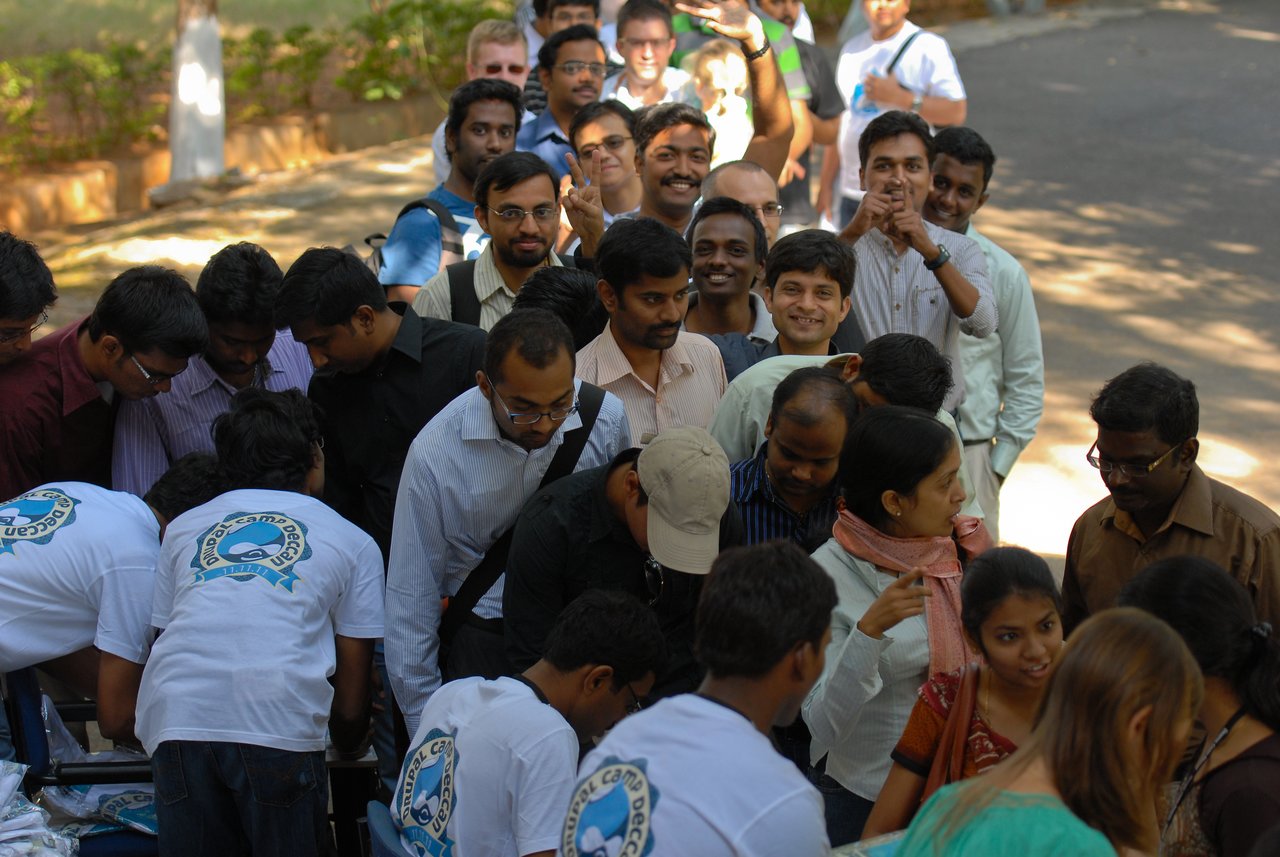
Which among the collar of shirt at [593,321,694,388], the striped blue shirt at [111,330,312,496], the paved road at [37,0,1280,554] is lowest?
the paved road at [37,0,1280,554]

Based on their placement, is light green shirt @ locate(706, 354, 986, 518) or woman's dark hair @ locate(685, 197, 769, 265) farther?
woman's dark hair @ locate(685, 197, 769, 265)

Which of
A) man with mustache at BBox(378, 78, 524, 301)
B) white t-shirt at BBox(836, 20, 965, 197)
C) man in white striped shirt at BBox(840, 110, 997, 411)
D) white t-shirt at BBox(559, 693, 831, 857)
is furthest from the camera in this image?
white t-shirt at BBox(836, 20, 965, 197)

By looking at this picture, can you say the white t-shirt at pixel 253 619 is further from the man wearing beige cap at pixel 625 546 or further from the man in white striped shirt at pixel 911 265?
the man in white striped shirt at pixel 911 265

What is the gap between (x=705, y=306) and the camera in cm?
470

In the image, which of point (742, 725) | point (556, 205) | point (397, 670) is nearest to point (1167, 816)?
point (742, 725)

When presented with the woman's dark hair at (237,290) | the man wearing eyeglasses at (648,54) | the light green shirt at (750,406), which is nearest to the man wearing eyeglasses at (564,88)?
the man wearing eyeglasses at (648,54)

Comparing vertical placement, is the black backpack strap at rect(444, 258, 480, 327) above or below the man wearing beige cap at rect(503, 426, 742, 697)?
above

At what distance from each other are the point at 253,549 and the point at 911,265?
8.68ft

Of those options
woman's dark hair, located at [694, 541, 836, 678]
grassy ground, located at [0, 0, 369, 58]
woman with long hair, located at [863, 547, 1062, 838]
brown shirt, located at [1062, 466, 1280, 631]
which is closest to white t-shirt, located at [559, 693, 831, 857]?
woman's dark hair, located at [694, 541, 836, 678]

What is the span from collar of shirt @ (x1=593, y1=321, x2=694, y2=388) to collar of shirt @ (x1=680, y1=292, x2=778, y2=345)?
422 mm

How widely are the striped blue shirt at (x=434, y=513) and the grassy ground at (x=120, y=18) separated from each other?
509 inches

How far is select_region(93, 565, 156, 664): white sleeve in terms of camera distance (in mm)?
3436

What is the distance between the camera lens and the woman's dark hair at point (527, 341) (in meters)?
3.40

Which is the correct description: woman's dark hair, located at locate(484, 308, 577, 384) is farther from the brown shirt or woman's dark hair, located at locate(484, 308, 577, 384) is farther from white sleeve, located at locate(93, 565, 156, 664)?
the brown shirt
